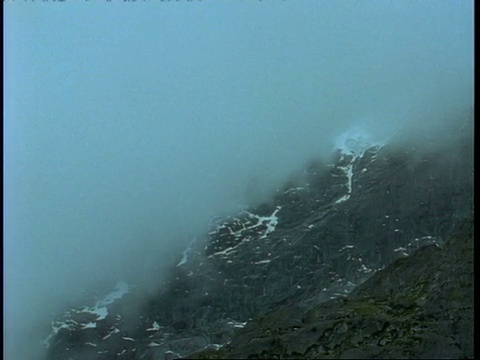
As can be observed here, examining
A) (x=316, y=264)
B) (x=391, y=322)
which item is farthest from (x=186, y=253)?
(x=391, y=322)

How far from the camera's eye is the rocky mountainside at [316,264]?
1820 centimetres

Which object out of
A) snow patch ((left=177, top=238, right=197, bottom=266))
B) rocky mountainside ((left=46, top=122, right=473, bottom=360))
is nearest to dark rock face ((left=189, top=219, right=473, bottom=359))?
rocky mountainside ((left=46, top=122, right=473, bottom=360))

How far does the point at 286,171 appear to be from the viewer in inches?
1000

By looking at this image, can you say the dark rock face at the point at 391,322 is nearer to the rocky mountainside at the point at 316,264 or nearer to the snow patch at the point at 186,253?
the rocky mountainside at the point at 316,264

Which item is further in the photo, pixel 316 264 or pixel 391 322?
pixel 316 264

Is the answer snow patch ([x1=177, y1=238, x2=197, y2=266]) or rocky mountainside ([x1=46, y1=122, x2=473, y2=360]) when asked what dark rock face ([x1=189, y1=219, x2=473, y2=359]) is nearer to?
→ rocky mountainside ([x1=46, y1=122, x2=473, y2=360])

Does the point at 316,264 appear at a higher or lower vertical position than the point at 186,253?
lower

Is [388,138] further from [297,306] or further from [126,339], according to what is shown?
[126,339]

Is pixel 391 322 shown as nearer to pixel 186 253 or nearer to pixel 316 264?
pixel 316 264

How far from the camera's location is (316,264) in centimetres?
2205

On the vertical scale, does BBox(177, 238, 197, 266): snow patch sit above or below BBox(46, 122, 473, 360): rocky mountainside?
above

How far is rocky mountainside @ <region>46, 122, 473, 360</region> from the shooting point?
18.2 metres

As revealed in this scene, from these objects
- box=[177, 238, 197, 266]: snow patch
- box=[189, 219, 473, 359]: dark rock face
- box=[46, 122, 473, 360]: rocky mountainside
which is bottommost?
box=[189, 219, 473, 359]: dark rock face

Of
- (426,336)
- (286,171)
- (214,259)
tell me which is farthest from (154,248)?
(426,336)
